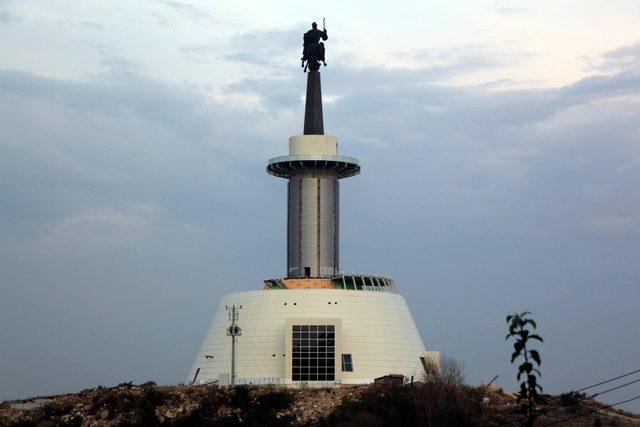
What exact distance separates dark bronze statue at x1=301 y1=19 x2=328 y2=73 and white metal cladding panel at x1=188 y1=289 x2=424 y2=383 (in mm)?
24232

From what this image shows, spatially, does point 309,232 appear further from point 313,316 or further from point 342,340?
point 342,340

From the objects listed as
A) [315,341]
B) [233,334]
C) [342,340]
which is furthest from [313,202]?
[233,334]

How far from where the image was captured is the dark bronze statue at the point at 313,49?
130500mm

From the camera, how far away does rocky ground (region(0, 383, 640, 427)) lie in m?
102

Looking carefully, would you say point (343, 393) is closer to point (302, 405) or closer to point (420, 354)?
point (302, 405)

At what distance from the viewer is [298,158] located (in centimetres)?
12606

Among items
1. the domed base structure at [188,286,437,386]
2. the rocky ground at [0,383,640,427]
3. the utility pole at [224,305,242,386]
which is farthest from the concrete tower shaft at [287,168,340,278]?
the rocky ground at [0,383,640,427]

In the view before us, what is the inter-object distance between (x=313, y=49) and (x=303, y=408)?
40578mm

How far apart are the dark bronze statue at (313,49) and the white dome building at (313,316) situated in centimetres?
428

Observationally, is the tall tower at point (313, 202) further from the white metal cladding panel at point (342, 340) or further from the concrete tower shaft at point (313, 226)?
the white metal cladding panel at point (342, 340)

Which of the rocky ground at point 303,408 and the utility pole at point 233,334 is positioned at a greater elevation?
the utility pole at point 233,334

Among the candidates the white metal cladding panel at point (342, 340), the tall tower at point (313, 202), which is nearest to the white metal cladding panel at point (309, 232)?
the tall tower at point (313, 202)

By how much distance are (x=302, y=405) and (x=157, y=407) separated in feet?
37.6

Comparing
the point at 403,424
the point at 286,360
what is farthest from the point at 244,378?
the point at 403,424
